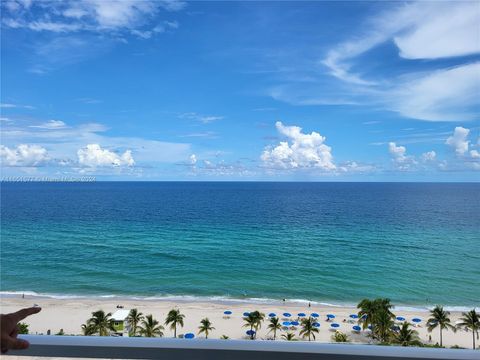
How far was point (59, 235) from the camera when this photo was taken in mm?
30078

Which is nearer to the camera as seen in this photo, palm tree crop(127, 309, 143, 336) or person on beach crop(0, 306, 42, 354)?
person on beach crop(0, 306, 42, 354)

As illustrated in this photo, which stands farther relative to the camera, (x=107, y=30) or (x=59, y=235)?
(x=59, y=235)

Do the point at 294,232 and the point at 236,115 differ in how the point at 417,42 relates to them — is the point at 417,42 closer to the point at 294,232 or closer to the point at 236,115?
the point at 294,232

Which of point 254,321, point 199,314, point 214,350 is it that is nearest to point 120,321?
point 199,314

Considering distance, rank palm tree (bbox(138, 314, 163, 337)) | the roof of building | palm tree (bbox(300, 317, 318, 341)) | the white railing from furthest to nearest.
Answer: the roof of building < palm tree (bbox(300, 317, 318, 341)) < palm tree (bbox(138, 314, 163, 337)) < the white railing

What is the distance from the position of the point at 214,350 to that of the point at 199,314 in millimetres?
15066

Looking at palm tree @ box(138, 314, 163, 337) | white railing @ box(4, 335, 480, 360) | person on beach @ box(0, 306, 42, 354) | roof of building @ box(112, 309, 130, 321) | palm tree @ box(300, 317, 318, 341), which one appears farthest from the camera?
roof of building @ box(112, 309, 130, 321)

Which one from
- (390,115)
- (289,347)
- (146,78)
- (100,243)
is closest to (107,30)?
(146,78)

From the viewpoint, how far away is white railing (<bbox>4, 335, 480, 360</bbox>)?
99cm

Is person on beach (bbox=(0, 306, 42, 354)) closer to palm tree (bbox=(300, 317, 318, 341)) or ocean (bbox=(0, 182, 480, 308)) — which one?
palm tree (bbox=(300, 317, 318, 341))

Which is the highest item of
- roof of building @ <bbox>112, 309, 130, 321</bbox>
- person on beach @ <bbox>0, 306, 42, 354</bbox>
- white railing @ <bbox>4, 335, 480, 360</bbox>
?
person on beach @ <bbox>0, 306, 42, 354</bbox>

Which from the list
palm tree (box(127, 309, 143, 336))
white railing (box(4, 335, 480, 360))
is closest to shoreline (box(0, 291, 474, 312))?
palm tree (box(127, 309, 143, 336))

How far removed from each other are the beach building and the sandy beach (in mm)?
1743

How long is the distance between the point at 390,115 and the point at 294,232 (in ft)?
103
